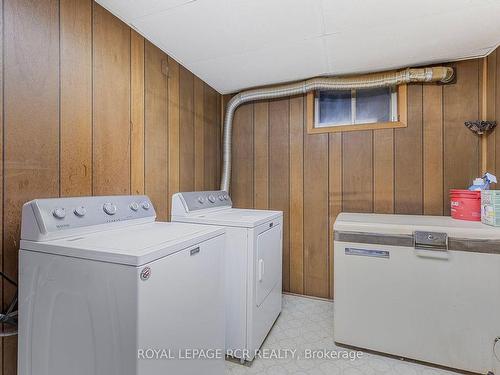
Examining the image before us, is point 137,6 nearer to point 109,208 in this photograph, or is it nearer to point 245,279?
point 109,208

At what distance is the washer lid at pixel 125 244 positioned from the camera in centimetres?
84

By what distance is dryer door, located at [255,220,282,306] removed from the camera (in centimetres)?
160

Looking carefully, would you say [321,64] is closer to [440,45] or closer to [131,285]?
[440,45]

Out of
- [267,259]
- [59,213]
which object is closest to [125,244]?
[59,213]

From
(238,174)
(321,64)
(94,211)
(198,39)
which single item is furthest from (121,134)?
(321,64)

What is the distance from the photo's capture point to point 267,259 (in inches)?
68.5

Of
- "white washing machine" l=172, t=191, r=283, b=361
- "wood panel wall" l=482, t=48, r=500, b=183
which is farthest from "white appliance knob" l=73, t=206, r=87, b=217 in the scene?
"wood panel wall" l=482, t=48, r=500, b=183

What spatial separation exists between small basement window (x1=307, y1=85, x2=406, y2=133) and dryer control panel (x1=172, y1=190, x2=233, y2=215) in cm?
103

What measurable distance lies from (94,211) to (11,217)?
281mm

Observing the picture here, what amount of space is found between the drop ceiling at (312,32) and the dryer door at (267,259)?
1209mm

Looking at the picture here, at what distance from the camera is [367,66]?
2.02 metres

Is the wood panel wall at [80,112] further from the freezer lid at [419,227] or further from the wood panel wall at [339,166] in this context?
the freezer lid at [419,227]

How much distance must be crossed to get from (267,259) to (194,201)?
0.64 meters

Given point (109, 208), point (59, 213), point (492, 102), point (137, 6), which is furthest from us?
point (492, 102)
